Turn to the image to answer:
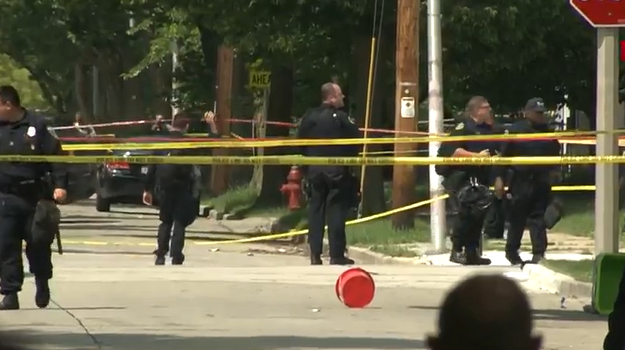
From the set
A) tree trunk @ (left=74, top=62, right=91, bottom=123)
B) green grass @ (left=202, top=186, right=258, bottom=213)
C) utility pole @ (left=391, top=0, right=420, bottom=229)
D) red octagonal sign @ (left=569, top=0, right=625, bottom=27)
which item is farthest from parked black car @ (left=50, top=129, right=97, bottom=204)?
tree trunk @ (left=74, top=62, right=91, bottom=123)

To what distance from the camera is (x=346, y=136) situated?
15.9 meters

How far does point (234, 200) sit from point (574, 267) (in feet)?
55.9

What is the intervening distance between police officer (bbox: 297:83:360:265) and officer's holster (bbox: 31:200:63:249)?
182 inches

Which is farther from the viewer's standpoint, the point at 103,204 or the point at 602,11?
the point at 103,204

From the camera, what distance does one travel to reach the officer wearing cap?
52.3 ft

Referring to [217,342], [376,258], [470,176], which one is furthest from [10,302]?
[376,258]

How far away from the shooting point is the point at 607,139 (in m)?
11.9

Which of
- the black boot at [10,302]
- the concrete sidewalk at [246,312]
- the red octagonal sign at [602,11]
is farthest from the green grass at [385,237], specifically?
the black boot at [10,302]

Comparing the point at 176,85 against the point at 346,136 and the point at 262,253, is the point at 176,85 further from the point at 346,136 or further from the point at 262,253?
the point at 346,136

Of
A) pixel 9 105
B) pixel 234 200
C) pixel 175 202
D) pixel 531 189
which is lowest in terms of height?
pixel 234 200

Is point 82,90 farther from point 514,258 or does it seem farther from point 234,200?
point 514,258

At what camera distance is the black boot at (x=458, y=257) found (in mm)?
16625

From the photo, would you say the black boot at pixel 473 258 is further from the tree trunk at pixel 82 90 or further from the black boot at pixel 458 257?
the tree trunk at pixel 82 90

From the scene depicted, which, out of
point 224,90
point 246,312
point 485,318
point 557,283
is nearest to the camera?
point 485,318
